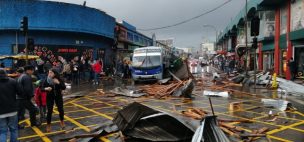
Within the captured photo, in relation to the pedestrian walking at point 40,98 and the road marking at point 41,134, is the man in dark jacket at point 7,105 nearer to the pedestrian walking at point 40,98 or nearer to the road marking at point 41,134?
the road marking at point 41,134

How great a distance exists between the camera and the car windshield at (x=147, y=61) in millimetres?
25291

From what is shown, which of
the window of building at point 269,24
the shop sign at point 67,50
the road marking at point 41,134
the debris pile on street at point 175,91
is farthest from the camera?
the window of building at point 269,24

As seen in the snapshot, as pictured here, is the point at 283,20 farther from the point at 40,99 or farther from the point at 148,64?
the point at 40,99

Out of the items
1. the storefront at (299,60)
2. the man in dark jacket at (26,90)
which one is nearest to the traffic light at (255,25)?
the storefront at (299,60)

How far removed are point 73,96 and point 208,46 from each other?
16550 centimetres

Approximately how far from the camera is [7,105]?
21.7 ft

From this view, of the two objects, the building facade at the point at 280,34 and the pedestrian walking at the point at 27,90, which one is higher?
the building facade at the point at 280,34

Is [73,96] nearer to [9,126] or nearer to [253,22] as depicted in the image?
[9,126]

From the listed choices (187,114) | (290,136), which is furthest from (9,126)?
(290,136)

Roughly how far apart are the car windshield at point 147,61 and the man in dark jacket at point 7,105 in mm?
18578

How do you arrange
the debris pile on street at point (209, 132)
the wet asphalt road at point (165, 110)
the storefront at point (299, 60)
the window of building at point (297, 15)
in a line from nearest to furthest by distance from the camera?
the debris pile on street at point (209, 132) → the wet asphalt road at point (165, 110) → the window of building at point (297, 15) → the storefront at point (299, 60)

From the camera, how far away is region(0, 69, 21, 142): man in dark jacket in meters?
6.57

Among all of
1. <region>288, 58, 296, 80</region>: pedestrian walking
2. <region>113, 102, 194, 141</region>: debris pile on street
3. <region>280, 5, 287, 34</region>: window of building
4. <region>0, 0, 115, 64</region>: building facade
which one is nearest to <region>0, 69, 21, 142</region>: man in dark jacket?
<region>113, 102, 194, 141</region>: debris pile on street

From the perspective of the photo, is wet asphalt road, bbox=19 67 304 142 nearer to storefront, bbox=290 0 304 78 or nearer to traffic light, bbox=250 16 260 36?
traffic light, bbox=250 16 260 36
